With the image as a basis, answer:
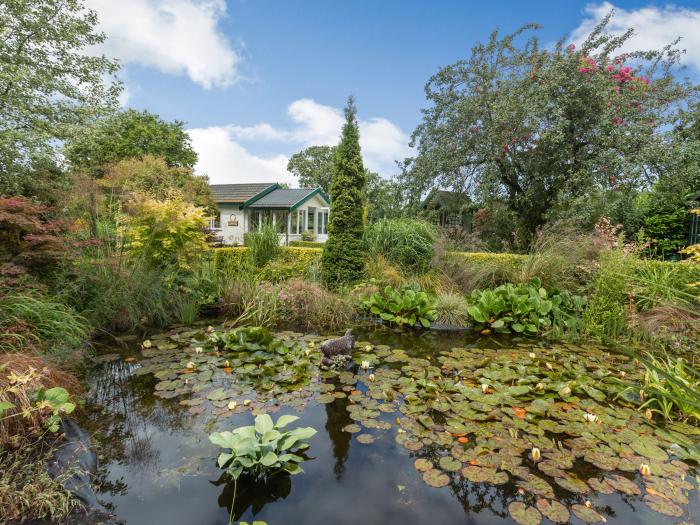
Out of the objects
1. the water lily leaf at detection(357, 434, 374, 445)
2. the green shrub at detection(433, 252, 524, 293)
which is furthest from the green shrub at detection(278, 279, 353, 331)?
the water lily leaf at detection(357, 434, 374, 445)

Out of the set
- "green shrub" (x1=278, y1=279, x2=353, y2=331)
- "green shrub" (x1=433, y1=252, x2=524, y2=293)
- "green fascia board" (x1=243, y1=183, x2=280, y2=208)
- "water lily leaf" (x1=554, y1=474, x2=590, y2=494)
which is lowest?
"water lily leaf" (x1=554, y1=474, x2=590, y2=494)

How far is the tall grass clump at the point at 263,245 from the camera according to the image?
25.1 ft

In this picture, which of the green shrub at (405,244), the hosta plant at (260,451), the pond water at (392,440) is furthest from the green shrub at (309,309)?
the hosta plant at (260,451)

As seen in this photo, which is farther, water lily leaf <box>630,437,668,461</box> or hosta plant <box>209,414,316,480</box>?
water lily leaf <box>630,437,668,461</box>

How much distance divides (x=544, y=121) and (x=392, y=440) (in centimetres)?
857

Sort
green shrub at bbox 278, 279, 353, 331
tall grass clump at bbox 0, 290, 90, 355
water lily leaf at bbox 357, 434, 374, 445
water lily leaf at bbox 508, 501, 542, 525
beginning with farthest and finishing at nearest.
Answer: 1. green shrub at bbox 278, 279, 353, 331
2. tall grass clump at bbox 0, 290, 90, 355
3. water lily leaf at bbox 357, 434, 374, 445
4. water lily leaf at bbox 508, 501, 542, 525

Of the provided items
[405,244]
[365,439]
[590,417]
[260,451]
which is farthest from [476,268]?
[260,451]

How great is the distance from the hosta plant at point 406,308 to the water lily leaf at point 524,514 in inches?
143

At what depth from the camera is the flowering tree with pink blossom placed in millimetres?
7926

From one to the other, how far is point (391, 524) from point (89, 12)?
14.4m

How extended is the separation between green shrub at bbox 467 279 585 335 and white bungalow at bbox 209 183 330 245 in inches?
543

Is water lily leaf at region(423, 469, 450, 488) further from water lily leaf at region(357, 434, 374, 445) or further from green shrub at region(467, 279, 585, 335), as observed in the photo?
green shrub at region(467, 279, 585, 335)

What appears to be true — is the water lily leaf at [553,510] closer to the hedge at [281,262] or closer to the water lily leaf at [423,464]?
the water lily leaf at [423,464]

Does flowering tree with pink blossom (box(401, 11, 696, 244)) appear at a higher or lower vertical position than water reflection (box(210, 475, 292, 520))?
higher
